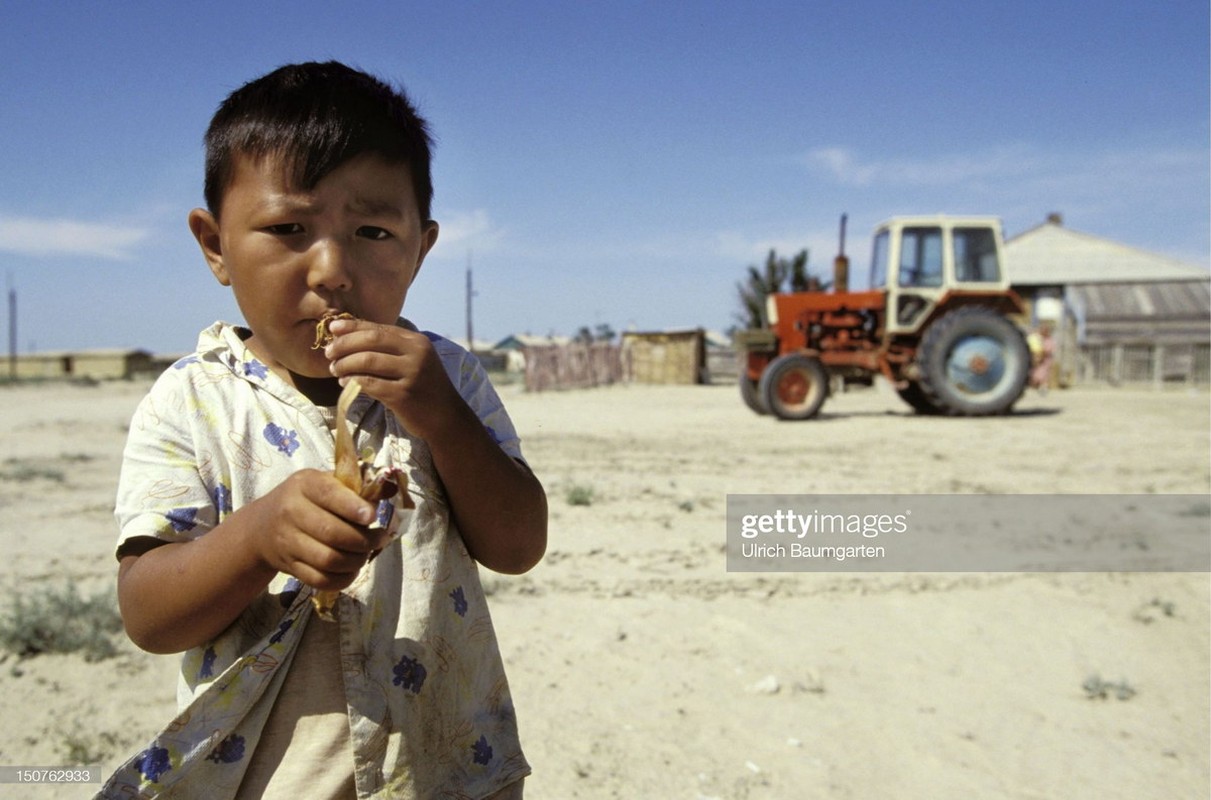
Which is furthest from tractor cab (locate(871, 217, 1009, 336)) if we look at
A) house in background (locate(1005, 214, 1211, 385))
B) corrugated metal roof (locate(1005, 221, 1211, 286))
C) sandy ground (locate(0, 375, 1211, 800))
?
corrugated metal roof (locate(1005, 221, 1211, 286))

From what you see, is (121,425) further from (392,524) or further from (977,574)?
(392,524)

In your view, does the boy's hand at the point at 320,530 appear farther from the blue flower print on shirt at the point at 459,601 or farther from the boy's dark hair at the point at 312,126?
the boy's dark hair at the point at 312,126

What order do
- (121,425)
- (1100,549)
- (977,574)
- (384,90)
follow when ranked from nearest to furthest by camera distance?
(384,90)
(977,574)
(1100,549)
(121,425)

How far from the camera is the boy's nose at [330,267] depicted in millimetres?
1119

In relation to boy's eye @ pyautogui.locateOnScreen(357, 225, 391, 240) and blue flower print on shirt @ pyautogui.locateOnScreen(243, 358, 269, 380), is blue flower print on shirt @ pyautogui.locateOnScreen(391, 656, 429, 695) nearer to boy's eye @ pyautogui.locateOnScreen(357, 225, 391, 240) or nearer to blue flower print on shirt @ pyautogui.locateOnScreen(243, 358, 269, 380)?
blue flower print on shirt @ pyautogui.locateOnScreen(243, 358, 269, 380)

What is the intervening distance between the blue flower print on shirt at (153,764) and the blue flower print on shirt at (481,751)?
15.1 inches

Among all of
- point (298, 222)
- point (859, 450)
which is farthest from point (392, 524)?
point (859, 450)

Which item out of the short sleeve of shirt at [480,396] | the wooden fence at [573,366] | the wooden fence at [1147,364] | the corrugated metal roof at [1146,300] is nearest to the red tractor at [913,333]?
the short sleeve of shirt at [480,396]

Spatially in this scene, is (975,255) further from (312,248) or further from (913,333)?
(312,248)

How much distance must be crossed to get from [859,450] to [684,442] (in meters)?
1.81

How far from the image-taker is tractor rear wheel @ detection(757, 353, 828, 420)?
1130 centimetres

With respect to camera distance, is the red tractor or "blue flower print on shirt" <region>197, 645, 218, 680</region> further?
the red tractor

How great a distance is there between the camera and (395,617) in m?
1.21

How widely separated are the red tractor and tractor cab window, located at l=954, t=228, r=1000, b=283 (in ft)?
0.04
